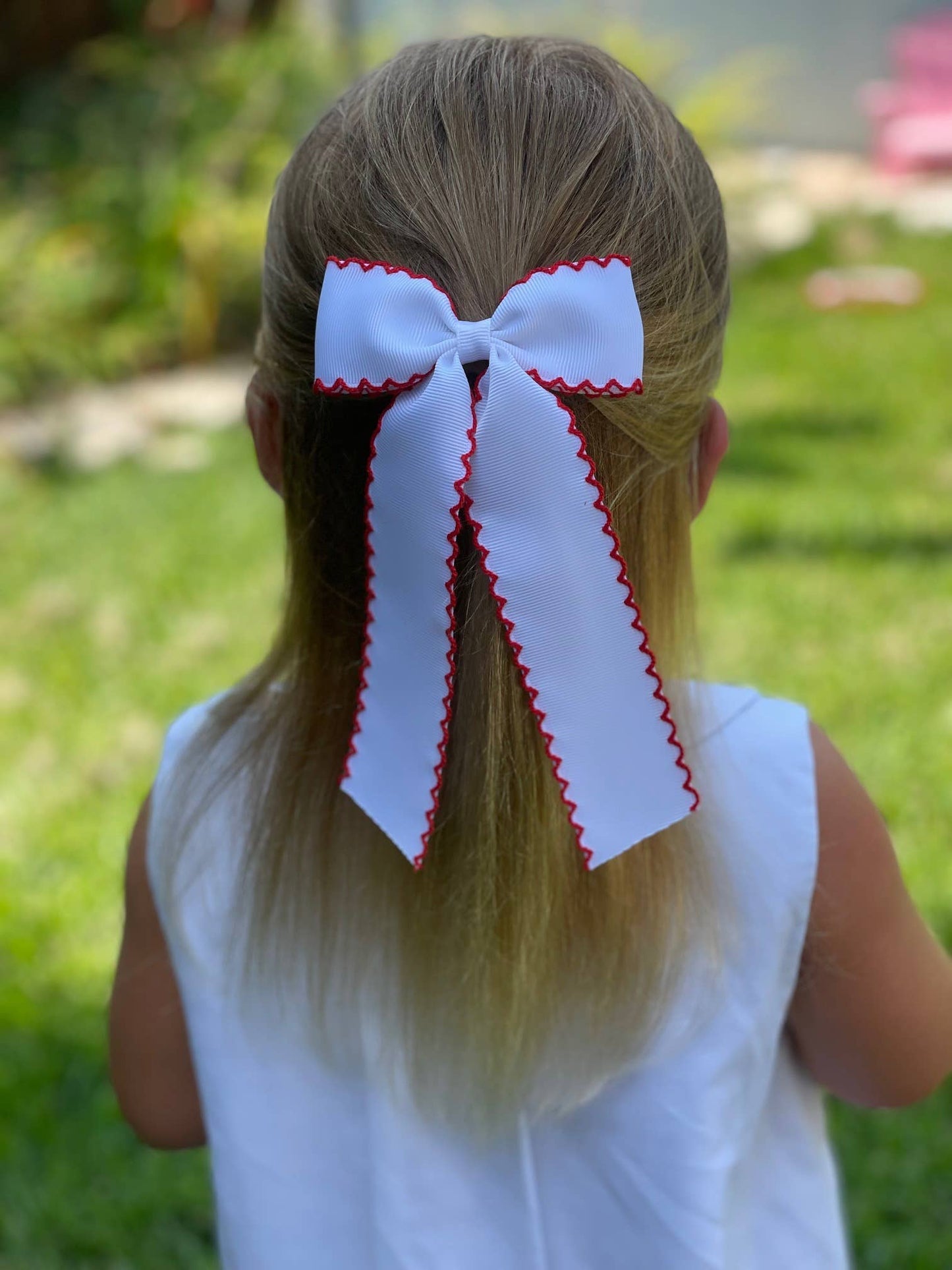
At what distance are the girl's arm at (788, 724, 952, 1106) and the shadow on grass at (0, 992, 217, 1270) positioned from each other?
1.21 metres

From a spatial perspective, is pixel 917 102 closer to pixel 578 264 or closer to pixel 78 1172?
pixel 78 1172

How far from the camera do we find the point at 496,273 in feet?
2.93

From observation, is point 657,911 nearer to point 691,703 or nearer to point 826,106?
point 691,703

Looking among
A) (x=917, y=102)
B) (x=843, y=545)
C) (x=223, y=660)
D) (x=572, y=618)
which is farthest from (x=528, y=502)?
(x=917, y=102)

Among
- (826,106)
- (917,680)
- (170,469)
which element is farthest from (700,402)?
(826,106)

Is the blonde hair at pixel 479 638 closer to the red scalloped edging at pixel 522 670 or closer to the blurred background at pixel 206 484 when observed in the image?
the red scalloped edging at pixel 522 670

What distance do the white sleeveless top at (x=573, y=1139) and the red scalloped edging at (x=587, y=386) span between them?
1.16 ft

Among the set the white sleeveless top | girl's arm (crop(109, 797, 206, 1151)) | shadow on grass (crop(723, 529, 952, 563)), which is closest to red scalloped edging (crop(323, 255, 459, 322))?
the white sleeveless top

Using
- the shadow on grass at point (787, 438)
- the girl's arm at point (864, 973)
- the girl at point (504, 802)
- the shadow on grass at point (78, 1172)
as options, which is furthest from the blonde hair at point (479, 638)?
the shadow on grass at point (787, 438)

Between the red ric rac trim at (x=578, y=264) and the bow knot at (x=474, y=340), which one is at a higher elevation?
the red ric rac trim at (x=578, y=264)

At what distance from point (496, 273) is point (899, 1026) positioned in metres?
0.74

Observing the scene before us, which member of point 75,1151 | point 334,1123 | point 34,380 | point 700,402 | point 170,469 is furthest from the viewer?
point 34,380

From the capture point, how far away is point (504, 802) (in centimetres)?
→ 98

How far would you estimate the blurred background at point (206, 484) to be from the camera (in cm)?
A: 218
